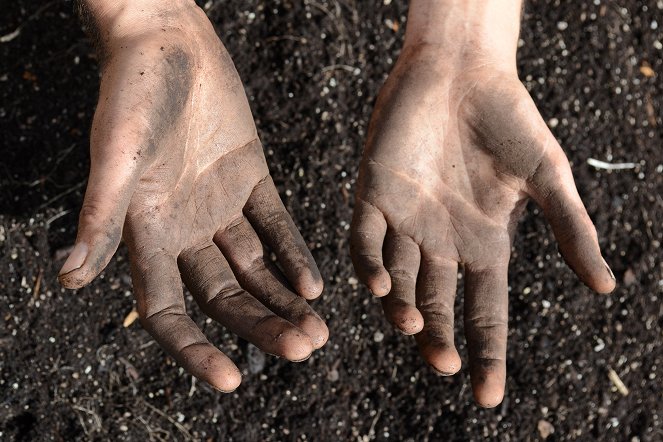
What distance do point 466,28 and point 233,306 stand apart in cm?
103

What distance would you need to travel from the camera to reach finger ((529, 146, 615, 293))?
150 cm

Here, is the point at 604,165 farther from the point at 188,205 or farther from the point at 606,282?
the point at 188,205

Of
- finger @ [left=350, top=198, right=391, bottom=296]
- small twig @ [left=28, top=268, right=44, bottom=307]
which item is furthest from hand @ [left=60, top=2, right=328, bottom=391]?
small twig @ [left=28, top=268, right=44, bottom=307]

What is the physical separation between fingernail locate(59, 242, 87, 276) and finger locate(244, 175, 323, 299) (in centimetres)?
44

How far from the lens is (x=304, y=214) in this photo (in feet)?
7.15

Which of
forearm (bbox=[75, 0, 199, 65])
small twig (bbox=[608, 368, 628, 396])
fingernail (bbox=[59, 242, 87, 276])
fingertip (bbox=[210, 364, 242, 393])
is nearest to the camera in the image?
fingernail (bbox=[59, 242, 87, 276])

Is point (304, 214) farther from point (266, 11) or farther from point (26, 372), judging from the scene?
point (26, 372)

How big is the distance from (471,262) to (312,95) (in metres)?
0.90

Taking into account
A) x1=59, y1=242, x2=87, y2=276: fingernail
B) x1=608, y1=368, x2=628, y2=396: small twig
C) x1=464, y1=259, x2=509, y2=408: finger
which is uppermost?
x1=59, y1=242, x2=87, y2=276: fingernail

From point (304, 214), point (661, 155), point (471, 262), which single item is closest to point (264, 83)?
point (304, 214)

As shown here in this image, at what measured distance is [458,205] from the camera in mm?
1659

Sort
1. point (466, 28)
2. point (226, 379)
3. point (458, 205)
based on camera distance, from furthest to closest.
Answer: point (466, 28) → point (458, 205) → point (226, 379)

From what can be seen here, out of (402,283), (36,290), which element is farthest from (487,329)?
(36,290)

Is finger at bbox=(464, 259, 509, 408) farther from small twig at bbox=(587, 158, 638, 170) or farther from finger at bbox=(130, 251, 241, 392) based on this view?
small twig at bbox=(587, 158, 638, 170)
